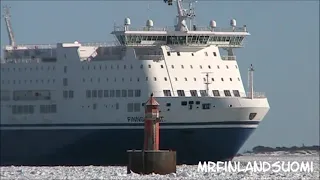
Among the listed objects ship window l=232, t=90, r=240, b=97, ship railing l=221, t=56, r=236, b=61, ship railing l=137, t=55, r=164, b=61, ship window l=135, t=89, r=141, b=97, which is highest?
ship railing l=221, t=56, r=236, b=61

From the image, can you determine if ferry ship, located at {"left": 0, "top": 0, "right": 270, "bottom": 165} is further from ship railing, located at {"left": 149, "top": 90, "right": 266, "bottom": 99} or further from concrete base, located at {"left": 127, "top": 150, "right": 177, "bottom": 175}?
concrete base, located at {"left": 127, "top": 150, "right": 177, "bottom": 175}

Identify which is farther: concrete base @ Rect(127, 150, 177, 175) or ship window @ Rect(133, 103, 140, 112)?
ship window @ Rect(133, 103, 140, 112)

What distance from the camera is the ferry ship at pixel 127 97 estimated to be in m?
57.6

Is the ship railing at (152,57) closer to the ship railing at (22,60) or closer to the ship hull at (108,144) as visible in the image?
the ship hull at (108,144)

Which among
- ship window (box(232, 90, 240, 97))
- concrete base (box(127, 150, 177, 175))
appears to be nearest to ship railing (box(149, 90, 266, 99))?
ship window (box(232, 90, 240, 97))

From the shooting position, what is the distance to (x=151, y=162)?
43188 mm

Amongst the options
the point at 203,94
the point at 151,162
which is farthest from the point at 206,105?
the point at 151,162

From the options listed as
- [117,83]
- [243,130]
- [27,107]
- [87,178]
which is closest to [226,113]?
[243,130]

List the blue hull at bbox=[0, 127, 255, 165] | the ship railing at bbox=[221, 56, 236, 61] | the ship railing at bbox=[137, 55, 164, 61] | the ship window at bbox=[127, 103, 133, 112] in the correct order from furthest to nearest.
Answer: the ship railing at bbox=[221, 56, 236, 61]
the ship railing at bbox=[137, 55, 164, 61]
the ship window at bbox=[127, 103, 133, 112]
the blue hull at bbox=[0, 127, 255, 165]

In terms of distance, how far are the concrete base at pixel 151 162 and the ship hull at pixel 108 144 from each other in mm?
13470

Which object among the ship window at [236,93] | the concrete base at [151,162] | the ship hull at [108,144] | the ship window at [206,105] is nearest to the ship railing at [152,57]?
the ship window at [206,105]

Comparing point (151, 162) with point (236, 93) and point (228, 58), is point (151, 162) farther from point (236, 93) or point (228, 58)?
point (228, 58)

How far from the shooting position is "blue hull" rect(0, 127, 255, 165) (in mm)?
57469

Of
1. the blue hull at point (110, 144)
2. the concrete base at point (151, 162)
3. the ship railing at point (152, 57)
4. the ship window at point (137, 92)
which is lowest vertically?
the concrete base at point (151, 162)
